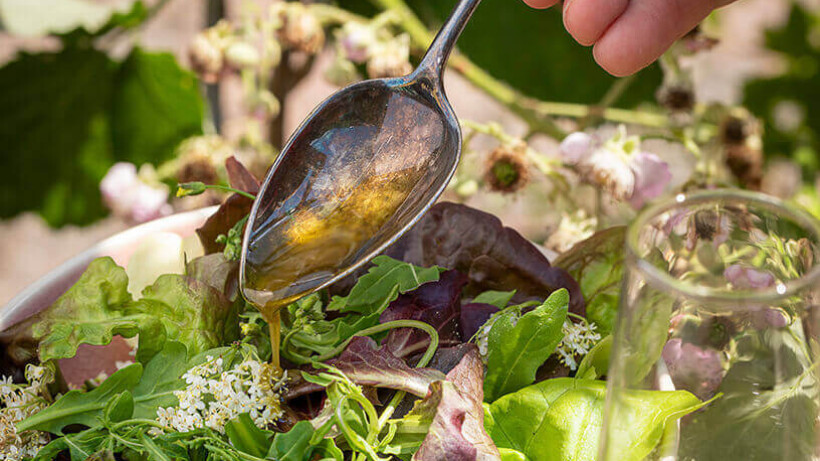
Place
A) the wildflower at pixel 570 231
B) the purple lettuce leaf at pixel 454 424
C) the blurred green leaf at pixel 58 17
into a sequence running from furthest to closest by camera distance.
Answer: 1. the blurred green leaf at pixel 58 17
2. the wildflower at pixel 570 231
3. the purple lettuce leaf at pixel 454 424

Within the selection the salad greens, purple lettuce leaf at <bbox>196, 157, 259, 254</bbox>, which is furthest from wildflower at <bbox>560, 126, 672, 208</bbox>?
purple lettuce leaf at <bbox>196, 157, 259, 254</bbox>

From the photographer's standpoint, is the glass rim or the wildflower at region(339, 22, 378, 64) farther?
the wildflower at region(339, 22, 378, 64)

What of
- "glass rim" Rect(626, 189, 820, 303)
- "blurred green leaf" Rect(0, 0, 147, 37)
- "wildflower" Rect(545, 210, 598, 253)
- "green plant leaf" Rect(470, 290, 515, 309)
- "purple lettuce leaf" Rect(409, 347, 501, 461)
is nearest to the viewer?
"glass rim" Rect(626, 189, 820, 303)

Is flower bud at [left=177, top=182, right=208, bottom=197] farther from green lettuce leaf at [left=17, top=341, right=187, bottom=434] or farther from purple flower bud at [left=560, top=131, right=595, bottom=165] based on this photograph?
purple flower bud at [left=560, top=131, right=595, bottom=165]

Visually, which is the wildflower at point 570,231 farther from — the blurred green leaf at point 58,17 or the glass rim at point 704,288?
the blurred green leaf at point 58,17

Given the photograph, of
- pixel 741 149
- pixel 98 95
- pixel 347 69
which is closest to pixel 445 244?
pixel 347 69

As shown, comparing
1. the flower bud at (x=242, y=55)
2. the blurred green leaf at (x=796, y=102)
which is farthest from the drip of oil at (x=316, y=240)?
the blurred green leaf at (x=796, y=102)

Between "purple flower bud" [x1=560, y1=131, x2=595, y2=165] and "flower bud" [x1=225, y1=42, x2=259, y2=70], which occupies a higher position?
"flower bud" [x1=225, y1=42, x2=259, y2=70]
